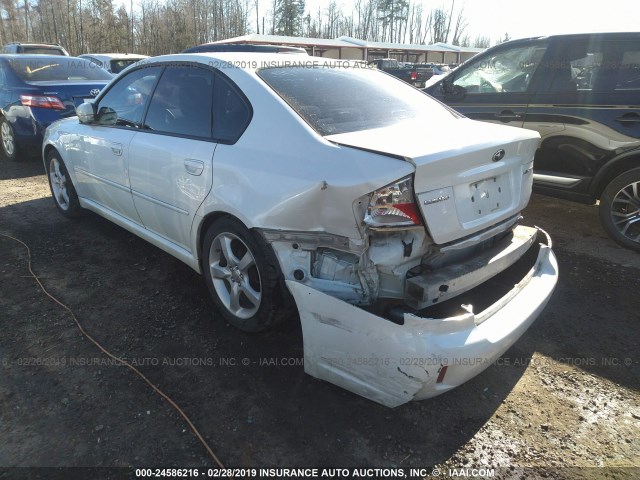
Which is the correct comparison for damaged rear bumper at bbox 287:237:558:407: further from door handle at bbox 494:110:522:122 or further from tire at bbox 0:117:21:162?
tire at bbox 0:117:21:162

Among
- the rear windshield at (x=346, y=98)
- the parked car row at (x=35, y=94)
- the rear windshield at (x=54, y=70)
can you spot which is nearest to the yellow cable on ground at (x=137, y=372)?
the rear windshield at (x=346, y=98)

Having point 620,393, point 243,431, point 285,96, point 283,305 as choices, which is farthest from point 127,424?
point 620,393

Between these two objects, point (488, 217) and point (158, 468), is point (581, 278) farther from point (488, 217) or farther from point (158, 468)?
point (158, 468)

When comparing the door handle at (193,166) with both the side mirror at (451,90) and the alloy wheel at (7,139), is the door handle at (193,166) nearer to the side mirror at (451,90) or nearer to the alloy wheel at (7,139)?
the side mirror at (451,90)

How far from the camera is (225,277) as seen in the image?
281 cm

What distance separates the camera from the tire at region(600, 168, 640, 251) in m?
4.03

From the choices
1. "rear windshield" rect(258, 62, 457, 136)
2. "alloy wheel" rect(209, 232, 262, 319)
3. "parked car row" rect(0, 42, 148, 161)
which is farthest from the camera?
"parked car row" rect(0, 42, 148, 161)

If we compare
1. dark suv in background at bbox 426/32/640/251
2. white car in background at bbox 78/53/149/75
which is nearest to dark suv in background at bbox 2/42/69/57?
white car in background at bbox 78/53/149/75

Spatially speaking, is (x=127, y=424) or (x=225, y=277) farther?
(x=225, y=277)

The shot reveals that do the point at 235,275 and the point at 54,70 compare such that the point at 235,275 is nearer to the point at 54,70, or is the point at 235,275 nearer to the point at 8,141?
the point at 8,141

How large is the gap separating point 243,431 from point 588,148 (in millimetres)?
4081

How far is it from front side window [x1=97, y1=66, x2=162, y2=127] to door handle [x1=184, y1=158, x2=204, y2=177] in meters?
0.91

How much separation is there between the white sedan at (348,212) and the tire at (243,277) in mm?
11

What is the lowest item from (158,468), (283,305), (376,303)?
(158,468)
